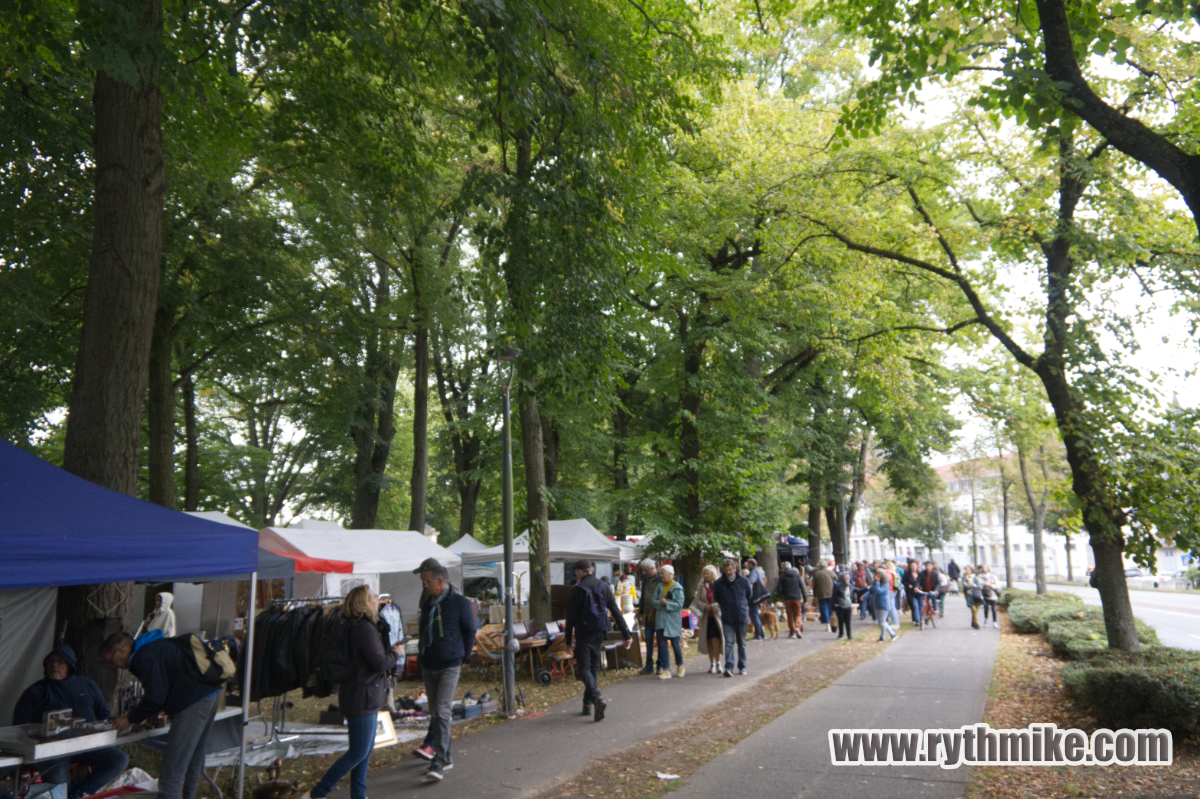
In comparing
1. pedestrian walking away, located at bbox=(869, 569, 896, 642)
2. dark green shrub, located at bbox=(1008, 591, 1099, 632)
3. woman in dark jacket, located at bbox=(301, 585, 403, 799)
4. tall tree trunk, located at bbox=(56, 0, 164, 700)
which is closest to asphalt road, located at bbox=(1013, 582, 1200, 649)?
dark green shrub, located at bbox=(1008, 591, 1099, 632)

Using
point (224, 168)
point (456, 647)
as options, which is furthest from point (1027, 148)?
point (224, 168)

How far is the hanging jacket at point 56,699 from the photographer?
19.5ft

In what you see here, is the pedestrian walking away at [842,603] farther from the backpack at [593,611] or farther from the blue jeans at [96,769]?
the blue jeans at [96,769]

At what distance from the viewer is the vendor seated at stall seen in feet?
19.0

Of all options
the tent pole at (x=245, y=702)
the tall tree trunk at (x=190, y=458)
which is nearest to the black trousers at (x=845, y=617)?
the tent pole at (x=245, y=702)

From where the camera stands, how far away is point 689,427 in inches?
737

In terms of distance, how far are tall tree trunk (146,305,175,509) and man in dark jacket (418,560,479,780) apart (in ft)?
31.7

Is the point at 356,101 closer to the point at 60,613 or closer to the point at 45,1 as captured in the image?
the point at 45,1

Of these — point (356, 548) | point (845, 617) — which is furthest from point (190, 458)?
point (845, 617)

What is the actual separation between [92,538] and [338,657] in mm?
1938

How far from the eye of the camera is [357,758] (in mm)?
5859

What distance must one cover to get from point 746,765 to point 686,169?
12.2m

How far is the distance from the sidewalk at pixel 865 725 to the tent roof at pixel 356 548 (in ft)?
29.0

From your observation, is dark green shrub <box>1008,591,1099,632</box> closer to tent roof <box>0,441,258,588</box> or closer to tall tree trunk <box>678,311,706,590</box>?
tall tree trunk <box>678,311,706,590</box>
